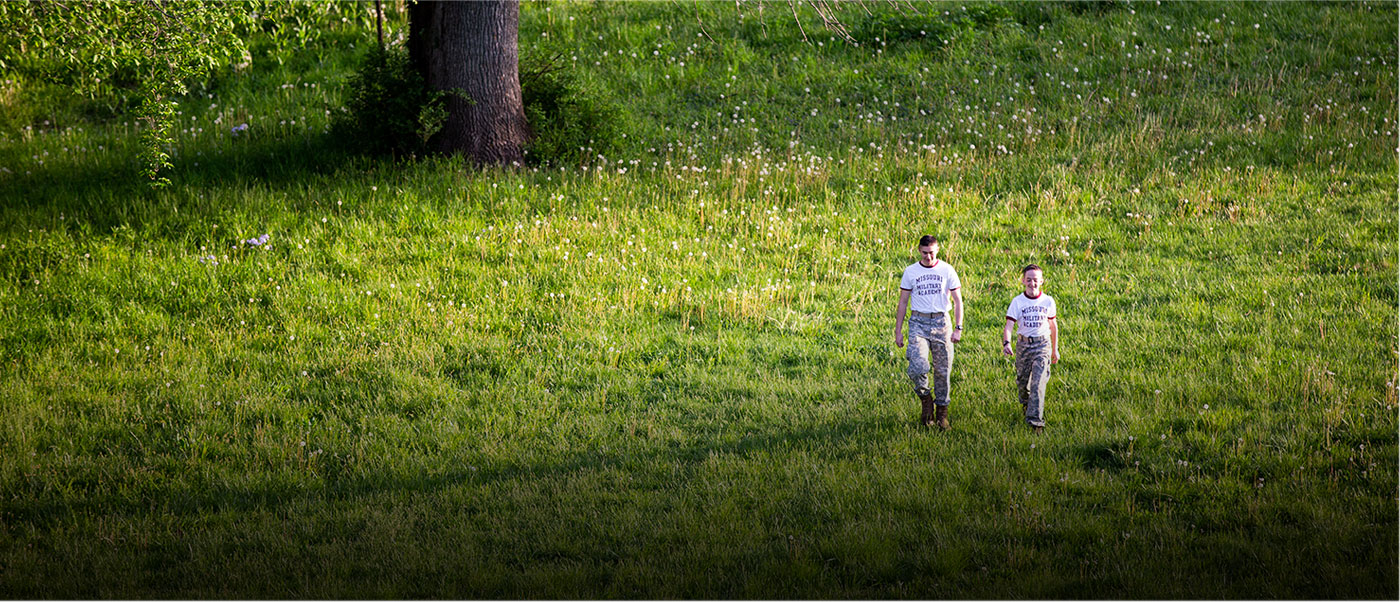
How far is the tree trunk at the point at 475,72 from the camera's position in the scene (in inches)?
497

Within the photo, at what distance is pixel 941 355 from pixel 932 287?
493mm

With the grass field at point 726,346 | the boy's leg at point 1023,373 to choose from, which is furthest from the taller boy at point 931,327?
the boy's leg at point 1023,373

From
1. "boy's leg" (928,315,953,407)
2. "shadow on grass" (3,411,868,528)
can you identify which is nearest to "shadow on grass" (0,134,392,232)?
"shadow on grass" (3,411,868,528)

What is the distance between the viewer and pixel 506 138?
13.0 metres

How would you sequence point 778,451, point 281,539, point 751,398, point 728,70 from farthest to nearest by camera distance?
1. point 728,70
2. point 751,398
3. point 778,451
4. point 281,539

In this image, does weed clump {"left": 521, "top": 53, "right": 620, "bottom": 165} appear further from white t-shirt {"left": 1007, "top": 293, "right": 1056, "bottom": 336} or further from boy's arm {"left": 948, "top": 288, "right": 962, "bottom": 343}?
white t-shirt {"left": 1007, "top": 293, "right": 1056, "bottom": 336}

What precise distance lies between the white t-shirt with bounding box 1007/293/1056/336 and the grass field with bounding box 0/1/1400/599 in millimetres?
731

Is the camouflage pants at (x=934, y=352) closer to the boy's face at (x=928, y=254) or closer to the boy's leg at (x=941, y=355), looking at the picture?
the boy's leg at (x=941, y=355)

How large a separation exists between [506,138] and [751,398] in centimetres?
697

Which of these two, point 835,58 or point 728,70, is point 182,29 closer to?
point 728,70

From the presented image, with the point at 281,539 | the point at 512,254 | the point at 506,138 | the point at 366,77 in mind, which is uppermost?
the point at 366,77

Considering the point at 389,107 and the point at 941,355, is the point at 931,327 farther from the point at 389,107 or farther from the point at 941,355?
the point at 389,107

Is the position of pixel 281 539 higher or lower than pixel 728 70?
lower

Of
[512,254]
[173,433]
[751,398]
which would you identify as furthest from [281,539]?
[512,254]
